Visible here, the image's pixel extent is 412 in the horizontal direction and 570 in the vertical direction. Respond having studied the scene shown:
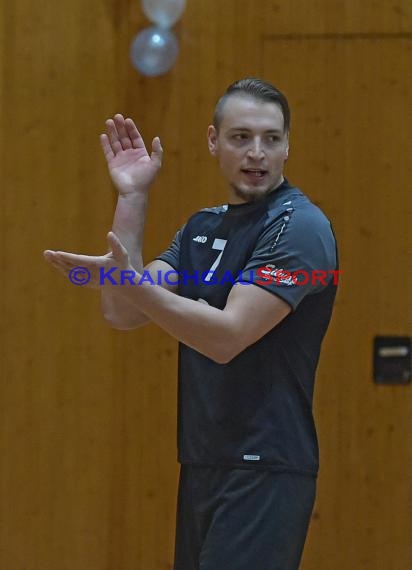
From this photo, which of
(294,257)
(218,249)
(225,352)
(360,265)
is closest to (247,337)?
(225,352)

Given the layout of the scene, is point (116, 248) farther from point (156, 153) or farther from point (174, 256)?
point (174, 256)

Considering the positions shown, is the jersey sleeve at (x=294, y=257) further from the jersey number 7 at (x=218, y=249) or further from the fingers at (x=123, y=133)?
the fingers at (x=123, y=133)

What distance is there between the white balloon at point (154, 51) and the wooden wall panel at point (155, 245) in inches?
1.6

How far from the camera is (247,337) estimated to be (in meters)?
2.00

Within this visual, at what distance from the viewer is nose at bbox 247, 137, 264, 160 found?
220 cm

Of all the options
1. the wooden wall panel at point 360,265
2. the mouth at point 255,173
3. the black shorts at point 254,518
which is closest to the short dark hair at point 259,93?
the mouth at point 255,173

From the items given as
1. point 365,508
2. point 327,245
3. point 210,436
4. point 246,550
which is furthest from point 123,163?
point 365,508

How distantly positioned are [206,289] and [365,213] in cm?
175

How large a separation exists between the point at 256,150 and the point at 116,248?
514 mm

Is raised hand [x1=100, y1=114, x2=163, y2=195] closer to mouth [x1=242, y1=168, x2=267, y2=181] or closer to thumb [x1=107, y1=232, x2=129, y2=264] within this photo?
mouth [x1=242, y1=168, x2=267, y2=181]

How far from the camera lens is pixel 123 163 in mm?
2361

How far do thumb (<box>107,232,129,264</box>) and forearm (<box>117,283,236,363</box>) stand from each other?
8cm

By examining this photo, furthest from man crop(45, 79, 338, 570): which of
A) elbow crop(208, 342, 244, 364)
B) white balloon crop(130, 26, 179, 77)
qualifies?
white balloon crop(130, 26, 179, 77)

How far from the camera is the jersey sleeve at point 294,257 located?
2.03 metres
